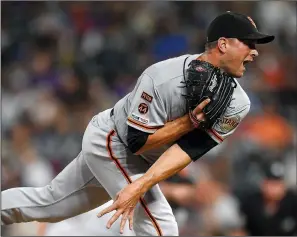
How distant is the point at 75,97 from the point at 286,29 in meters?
2.35

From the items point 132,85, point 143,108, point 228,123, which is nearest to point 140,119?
point 143,108

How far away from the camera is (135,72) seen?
7.05 metres

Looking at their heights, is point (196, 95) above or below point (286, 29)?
above

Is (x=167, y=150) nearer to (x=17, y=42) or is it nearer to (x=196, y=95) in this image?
(x=196, y=95)

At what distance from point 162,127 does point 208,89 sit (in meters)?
0.27

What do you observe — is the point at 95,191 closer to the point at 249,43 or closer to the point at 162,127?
the point at 162,127

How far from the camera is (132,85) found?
672 centimetres

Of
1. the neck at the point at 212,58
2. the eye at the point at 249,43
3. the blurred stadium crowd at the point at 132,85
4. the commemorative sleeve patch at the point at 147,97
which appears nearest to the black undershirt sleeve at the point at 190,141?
the commemorative sleeve patch at the point at 147,97

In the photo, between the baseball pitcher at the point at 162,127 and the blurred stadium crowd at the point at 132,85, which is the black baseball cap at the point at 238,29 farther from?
the blurred stadium crowd at the point at 132,85

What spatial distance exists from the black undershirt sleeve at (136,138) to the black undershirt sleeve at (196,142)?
0.15 metres

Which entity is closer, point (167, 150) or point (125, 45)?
point (167, 150)

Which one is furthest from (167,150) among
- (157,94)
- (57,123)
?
(57,123)

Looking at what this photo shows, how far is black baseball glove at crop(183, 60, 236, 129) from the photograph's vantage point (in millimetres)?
2766

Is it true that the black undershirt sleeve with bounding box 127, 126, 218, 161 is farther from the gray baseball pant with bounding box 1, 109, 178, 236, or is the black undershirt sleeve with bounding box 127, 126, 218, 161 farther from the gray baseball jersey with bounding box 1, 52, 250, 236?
the gray baseball pant with bounding box 1, 109, 178, 236
